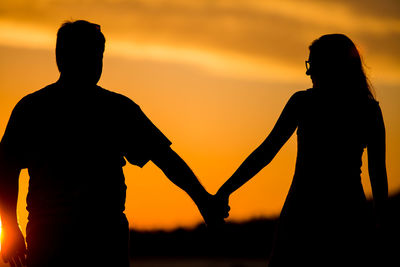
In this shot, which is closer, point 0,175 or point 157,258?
point 0,175

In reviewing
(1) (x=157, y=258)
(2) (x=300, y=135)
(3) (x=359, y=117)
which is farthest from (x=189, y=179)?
(1) (x=157, y=258)

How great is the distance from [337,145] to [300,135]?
1.03 feet

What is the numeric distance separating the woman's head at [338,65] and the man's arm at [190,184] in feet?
4.33

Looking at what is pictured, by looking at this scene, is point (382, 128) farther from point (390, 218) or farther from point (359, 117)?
point (390, 218)

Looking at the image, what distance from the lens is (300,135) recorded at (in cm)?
634

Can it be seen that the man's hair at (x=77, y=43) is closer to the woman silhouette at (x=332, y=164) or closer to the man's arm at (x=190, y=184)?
the man's arm at (x=190, y=184)

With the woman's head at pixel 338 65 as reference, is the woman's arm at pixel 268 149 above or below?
below

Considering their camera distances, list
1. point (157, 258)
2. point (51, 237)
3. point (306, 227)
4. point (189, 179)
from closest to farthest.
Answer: point (51, 237) → point (306, 227) → point (189, 179) → point (157, 258)

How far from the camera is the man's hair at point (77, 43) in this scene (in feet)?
18.7

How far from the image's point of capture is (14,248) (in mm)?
5609

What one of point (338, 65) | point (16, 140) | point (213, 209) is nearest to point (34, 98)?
point (16, 140)

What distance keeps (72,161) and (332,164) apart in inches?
81.4

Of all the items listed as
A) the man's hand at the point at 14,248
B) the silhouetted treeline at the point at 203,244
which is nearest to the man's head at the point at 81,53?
the man's hand at the point at 14,248

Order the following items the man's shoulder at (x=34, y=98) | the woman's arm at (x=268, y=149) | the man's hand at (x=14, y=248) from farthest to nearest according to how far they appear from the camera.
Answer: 1. the woman's arm at (x=268, y=149)
2. the man's shoulder at (x=34, y=98)
3. the man's hand at (x=14, y=248)
